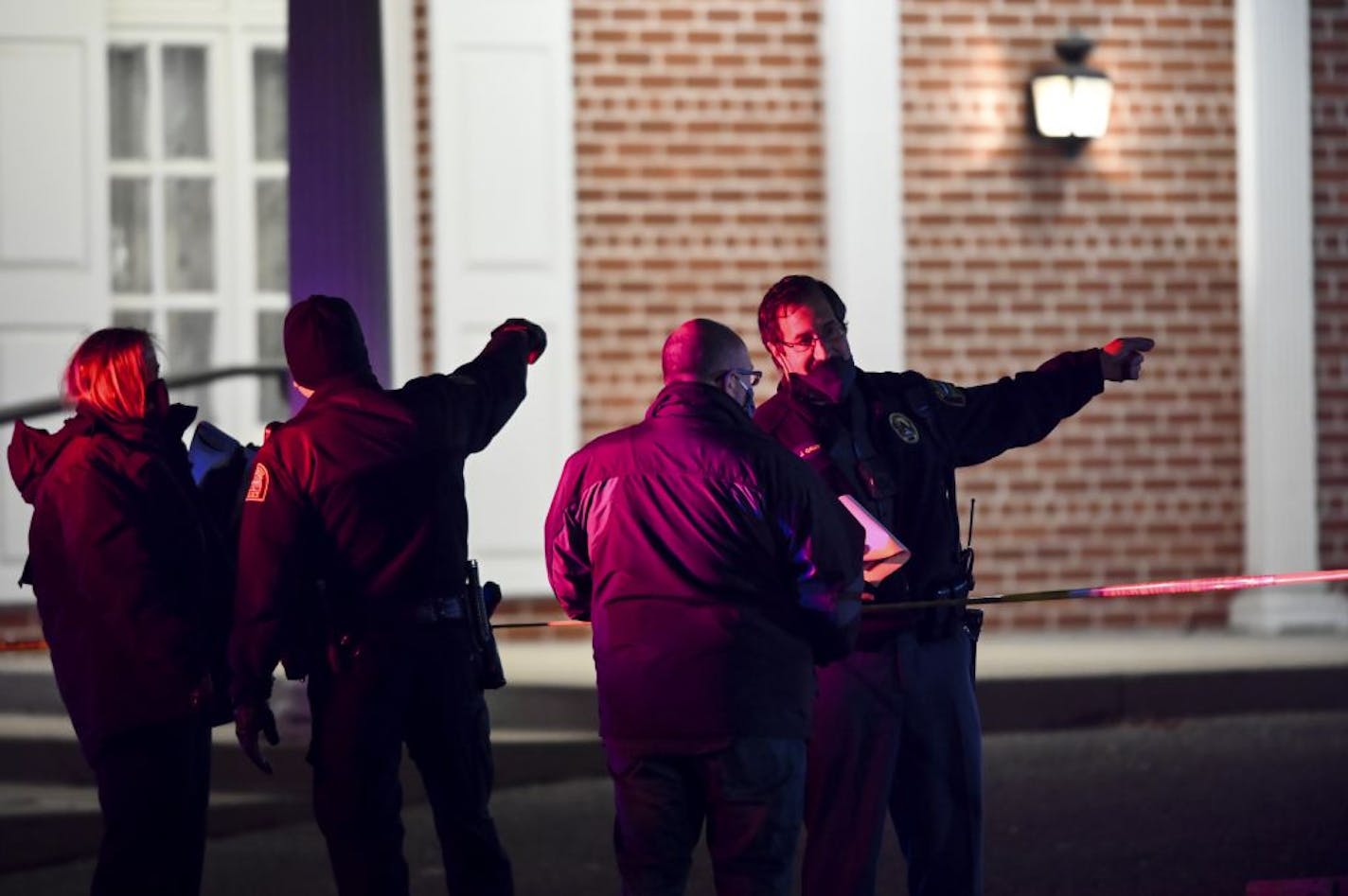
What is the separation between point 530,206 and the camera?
40.6 feet

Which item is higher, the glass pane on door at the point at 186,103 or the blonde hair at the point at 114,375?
the glass pane on door at the point at 186,103

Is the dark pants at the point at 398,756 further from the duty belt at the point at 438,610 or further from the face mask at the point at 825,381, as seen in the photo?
the face mask at the point at 825,381

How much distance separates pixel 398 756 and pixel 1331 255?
26.6 feet

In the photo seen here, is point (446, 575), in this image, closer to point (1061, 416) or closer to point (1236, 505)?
point (1061, 416)

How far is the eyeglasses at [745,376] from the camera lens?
5371mm

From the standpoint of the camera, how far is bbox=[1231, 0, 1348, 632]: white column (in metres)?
12.7

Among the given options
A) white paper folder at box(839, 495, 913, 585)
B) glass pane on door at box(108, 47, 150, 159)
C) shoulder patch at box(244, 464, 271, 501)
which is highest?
glass pane on door at box(108, 47, 150, 159)

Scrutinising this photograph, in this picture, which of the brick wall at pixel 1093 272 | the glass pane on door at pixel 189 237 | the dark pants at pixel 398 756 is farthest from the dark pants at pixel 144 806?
the brick wall at pixel 1093 272

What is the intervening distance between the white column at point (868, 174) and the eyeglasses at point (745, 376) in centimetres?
707

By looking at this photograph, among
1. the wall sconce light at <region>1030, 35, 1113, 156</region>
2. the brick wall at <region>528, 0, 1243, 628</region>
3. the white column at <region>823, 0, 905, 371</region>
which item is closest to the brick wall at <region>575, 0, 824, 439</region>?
the brick wall at <region>528, 0, 1243, 628</region>

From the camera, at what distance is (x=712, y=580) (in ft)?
17.1

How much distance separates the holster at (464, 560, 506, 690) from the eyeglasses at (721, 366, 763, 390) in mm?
1059

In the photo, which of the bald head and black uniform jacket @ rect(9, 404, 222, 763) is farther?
black uniform jacket @ rect(9, 404, 222, 763)

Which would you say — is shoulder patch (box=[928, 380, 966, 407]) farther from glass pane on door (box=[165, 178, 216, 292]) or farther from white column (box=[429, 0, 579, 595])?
glass pane on door (box=[165, 178, 216, 292])
